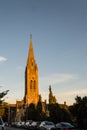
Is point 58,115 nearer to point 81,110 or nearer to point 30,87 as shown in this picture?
point 81,110

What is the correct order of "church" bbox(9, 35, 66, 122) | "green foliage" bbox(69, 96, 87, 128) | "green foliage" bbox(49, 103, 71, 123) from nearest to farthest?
1. "green foliage" bbox(69, 96, 87, 128)
2. "green foliage" bbox(49, 103, 71, 123)
3. "church" bbox(9, 35, 66, 122)

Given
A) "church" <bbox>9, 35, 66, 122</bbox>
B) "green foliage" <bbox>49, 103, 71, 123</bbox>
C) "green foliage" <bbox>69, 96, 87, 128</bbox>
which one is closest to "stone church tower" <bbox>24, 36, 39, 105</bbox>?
"church" <bbox>9, 35, 66, 122</bbox>

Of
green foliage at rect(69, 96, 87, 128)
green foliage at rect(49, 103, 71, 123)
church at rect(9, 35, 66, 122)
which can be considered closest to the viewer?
green foliage at rect(69, 96, 87, 128)

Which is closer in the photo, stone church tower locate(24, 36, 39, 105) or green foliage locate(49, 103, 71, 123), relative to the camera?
green foliage locate(49, 103, 71, 123)

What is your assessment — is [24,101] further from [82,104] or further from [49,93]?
[82,104]

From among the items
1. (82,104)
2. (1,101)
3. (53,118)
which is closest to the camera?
(1,101)

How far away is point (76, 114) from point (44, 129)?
7.35 metres

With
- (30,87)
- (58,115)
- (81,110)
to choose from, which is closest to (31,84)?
(30,87)

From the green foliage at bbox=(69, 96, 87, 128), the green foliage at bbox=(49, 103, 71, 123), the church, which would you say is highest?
the church

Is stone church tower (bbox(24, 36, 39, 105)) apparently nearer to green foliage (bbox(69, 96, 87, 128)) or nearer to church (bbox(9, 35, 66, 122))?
church (bbox(9, 35, 66, 122))

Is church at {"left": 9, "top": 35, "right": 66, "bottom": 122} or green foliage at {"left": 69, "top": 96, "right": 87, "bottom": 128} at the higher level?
church at {"left": 9, "top": 35, "right": 66, "bottom": 122}

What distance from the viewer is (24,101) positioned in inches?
6609

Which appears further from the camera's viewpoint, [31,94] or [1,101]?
[31,94]

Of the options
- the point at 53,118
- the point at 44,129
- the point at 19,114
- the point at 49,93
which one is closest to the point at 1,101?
the point at 44,129
